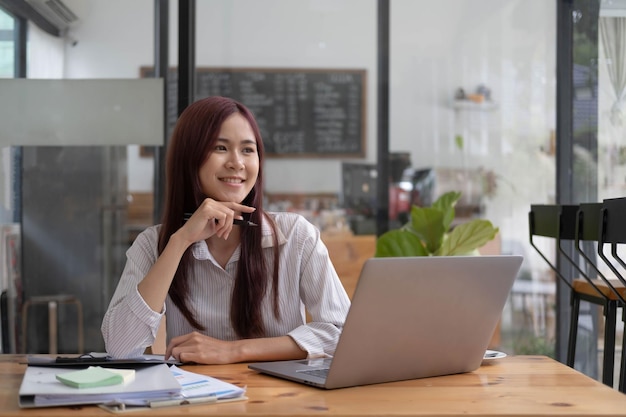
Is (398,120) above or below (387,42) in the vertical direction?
below

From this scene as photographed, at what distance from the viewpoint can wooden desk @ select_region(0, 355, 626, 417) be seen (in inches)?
49.3

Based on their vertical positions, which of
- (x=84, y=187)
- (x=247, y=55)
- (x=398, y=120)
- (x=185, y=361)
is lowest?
(x=185, y=361)

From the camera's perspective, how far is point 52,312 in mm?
4207

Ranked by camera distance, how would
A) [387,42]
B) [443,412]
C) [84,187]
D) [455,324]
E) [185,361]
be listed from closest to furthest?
[443,412] → [455,324] → [185,361] → [84,187] → [387,42]

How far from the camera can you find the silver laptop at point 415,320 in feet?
Result: 4.58

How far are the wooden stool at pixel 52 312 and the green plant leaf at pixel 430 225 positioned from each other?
1.67 m

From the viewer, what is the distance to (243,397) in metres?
1.35

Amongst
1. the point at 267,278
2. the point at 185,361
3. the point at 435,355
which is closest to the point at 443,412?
the point at 435,355

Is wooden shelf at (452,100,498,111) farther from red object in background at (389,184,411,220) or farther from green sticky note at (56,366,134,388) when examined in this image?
green sticky note at (56,366,134,388)

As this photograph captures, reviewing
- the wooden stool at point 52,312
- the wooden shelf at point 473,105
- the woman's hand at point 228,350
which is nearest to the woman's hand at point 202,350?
the woman's hand at point 228,350

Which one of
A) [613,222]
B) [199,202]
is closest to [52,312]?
[199,202]

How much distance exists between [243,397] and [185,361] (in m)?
0.40

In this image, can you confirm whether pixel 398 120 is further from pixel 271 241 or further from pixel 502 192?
pixel 271 241

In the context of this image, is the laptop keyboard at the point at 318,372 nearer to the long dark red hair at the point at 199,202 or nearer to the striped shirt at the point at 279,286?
the striped shirt at the point at 279,286
